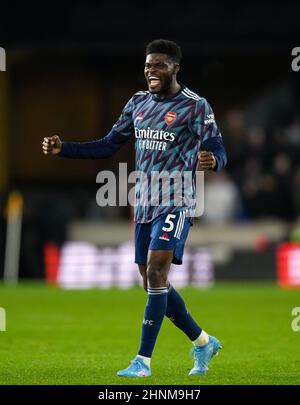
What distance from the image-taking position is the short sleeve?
331 inches

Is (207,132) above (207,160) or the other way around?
above

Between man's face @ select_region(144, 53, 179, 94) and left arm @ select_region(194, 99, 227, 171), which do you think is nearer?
left arm @ select_region(194, 99, 227, 171)

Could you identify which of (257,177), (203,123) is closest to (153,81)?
(203,123)

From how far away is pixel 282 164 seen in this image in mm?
20531

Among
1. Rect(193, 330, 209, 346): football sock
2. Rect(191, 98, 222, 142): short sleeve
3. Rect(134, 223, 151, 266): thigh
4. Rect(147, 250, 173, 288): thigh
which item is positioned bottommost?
Rect(193, 330, 209, 346): football sock

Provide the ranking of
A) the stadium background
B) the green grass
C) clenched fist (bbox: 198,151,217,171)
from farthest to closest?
1. the stadium background
2. the green grass
3. clenched fist (bbox: 198,151,217,171)

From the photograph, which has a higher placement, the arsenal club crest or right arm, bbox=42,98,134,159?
the arsenal club crest

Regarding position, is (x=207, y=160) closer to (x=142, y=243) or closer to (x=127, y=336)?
(x=142, y=243)

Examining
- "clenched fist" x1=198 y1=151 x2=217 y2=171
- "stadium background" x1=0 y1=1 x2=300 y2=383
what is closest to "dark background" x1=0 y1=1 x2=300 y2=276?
"stadium background" x1=0 y1=1 x2=300 y2=383

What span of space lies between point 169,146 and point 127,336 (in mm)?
3508

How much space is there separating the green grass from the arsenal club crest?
1.82 metres

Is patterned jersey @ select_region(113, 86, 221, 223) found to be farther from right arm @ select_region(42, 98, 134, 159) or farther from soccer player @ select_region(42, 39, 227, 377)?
right arm @ select_region(42, 98, 134, 159)

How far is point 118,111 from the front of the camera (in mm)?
23969
